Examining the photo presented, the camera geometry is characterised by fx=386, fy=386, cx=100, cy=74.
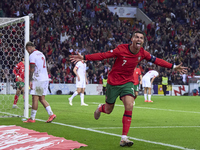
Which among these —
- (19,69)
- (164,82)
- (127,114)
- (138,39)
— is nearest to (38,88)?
(127,114)

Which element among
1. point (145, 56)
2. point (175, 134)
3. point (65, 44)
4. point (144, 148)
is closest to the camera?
point (144, 148)

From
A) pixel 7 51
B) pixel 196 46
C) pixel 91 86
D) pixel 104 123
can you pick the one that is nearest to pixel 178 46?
pixel 196 46

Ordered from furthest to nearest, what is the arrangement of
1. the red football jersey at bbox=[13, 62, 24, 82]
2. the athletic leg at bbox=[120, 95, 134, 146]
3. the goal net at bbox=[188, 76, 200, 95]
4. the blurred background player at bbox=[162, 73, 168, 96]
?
the goal net at bbox=[188, 76, 200, 95]
the blurred background player at bbox=[162, 73, 168, 96]
the red football jersey at bbox=[13, 62, 24, 82]
the athletic leg at bbox=[120, 95, 134, 146]

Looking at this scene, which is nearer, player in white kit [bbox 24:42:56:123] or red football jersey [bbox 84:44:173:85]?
red football jersey [bbox 84:44:173:85]

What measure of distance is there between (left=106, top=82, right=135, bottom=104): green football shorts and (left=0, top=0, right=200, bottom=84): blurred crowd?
21981 mm

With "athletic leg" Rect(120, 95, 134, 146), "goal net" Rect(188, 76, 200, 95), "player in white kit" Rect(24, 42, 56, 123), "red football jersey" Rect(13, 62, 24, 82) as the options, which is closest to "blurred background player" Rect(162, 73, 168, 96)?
"goal net" Rect(188, 76, 200, 95)

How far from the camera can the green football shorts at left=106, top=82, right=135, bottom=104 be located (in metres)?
6.41

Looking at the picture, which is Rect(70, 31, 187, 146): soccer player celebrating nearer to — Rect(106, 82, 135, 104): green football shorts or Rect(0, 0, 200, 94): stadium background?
Rect(106, 82, 135, 104): green football shorts

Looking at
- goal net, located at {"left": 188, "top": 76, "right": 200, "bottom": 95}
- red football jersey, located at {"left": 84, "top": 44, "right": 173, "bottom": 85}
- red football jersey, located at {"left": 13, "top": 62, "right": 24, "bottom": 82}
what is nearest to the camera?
red football jersey, located at {"left": 84, "top": 44, "right": 173, "bottom": 85}

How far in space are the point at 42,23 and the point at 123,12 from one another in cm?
1067

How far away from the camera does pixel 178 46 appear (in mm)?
35438

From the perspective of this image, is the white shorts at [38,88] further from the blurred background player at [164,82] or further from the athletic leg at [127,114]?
the blurred background player at [164,82]

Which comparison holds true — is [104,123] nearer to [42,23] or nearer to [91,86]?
[91,86]

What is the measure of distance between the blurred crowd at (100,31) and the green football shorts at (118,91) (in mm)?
21981
